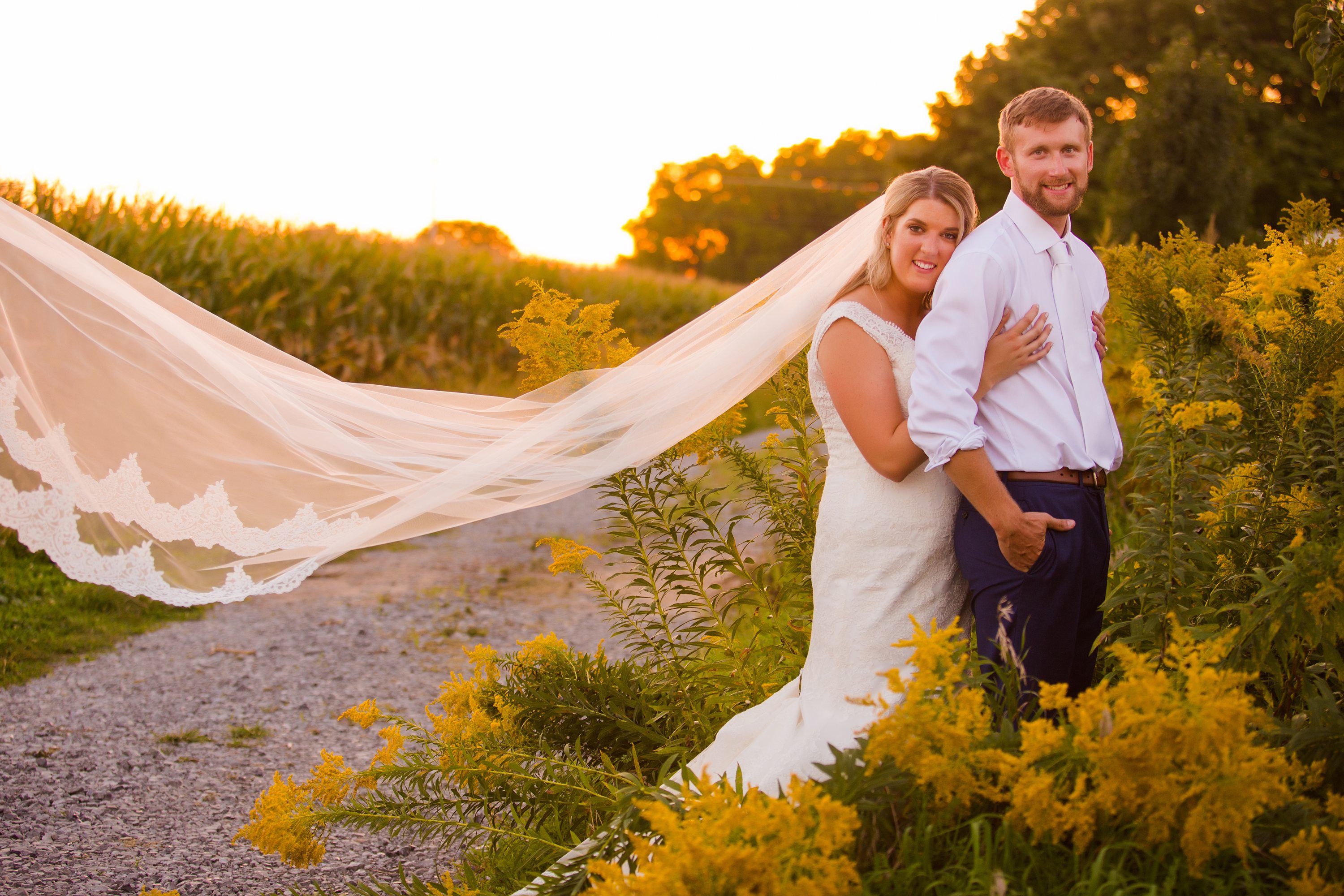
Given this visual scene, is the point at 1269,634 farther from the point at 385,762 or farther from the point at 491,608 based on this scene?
the point at 491,608

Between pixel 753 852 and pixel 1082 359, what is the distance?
1.52 metres

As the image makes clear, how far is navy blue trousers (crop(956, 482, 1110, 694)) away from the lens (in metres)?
2.25

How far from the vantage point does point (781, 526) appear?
135 inches

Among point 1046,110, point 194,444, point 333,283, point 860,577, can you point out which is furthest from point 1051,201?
point 333,283

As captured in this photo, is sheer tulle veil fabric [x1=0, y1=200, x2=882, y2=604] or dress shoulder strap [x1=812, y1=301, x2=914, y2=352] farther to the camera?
sheer tulle veil fabric [x1=0, y1=200, x2=882, y2=604]

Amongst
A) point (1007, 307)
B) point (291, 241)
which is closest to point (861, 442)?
point (1007, 307)

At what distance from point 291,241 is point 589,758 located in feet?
33.2

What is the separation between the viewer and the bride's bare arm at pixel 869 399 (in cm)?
239

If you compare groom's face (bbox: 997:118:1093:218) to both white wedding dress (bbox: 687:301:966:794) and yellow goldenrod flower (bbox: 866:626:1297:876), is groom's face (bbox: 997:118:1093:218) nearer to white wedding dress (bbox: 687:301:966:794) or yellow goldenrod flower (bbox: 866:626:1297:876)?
white wedding dress (bbox: 687:301:966:794)

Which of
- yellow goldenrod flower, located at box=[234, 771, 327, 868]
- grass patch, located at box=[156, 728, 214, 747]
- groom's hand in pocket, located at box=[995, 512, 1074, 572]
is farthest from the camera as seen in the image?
grass patch, located at box=[156, 728, 214, 747]

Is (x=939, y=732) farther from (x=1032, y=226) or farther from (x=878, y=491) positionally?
(x=1032, y=226)

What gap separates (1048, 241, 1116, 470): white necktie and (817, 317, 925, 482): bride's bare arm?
42cm

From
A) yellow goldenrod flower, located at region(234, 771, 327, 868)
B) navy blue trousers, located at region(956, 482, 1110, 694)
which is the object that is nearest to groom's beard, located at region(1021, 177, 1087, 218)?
navy blue trousers, located at region(956, 482, 1110, 694)

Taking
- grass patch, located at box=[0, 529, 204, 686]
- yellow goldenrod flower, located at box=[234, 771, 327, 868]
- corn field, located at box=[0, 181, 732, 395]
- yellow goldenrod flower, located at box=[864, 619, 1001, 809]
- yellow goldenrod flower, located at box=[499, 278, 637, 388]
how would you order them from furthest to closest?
corn field, located at box=[0, 181, 732, 395]
grass patch, located at box=[0, 529, 204, 686]
yellow goldenrod flower, located at box=[499, 278, 637, 388]
yellow goldenrod flower, located at box=[234, 771, 327, 868]
yellow goldenrod flower, located at box=[864, 619, 1001, 809]
